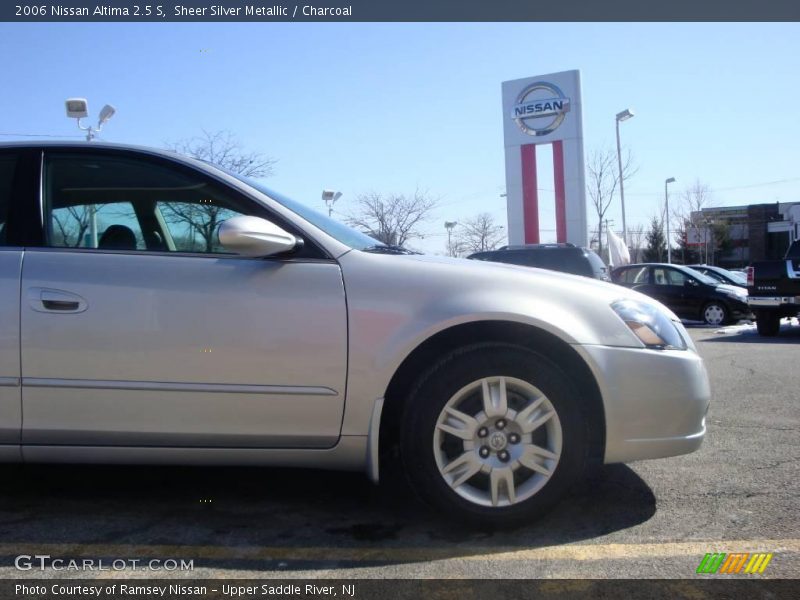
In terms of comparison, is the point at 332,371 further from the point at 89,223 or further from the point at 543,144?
the point at 543,144

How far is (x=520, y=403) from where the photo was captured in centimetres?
296


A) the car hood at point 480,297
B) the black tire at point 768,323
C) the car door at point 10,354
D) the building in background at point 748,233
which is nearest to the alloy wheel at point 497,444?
the car hood at point 480,297

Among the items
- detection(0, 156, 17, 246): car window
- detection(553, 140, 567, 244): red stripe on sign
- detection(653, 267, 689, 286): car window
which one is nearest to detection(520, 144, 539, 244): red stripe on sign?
detection(553, 140, 567, 244): red stripe on sign

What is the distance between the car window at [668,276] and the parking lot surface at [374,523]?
1178 centimetres

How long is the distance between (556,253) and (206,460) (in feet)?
29.5

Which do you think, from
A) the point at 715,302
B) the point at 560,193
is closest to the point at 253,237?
the point at 715,302

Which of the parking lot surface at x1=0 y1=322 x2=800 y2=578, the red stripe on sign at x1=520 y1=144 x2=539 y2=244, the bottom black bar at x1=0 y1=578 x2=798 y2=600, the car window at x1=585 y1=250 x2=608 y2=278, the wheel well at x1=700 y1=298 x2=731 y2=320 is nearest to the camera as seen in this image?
the bottom black bar at x1=0 y1=578 x2=798 y2=600

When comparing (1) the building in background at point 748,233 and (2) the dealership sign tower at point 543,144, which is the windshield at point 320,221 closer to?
(2) the dealership sign tower at point 543,144

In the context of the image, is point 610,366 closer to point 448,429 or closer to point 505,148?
point 448,429

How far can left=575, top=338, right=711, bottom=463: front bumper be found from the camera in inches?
116

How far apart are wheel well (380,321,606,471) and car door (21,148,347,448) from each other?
0.30 meters

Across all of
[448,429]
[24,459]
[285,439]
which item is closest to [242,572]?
[285,439]

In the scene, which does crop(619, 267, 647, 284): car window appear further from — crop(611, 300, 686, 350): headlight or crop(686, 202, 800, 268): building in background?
crop(686, 202, 800, 268): building in background

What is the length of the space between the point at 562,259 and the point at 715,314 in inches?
212
